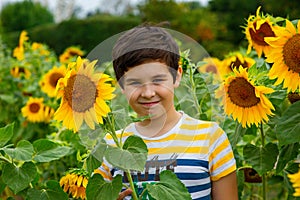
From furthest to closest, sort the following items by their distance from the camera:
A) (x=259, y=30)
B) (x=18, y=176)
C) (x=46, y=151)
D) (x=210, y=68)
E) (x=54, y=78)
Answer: (x=54, y=78) < (x=210, y=68) < (x=259, y=30) < (x=46, y=151) < (x=18, y=176)

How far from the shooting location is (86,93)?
4.36 feet

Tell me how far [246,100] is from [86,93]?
437 mm

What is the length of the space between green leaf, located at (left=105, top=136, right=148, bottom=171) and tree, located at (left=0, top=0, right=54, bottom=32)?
405 inches

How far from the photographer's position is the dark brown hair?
1463 millimetres

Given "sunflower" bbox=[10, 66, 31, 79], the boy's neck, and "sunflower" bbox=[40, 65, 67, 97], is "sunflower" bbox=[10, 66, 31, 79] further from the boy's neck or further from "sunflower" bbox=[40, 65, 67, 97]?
the boy's neck

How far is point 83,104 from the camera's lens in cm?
134

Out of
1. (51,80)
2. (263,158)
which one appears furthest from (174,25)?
(263,158)

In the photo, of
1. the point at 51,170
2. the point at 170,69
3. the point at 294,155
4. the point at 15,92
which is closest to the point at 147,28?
the point at 170,69

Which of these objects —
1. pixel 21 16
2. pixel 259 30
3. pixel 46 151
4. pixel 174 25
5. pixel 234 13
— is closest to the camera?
pixel 46 151

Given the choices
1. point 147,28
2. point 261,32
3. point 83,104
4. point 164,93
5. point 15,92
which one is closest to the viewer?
point 83,104

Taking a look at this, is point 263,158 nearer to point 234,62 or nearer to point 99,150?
point 99,150

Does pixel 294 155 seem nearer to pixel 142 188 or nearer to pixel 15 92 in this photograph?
pixel 142 188

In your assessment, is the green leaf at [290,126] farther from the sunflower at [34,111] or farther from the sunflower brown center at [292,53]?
the sunflower at [34,111]

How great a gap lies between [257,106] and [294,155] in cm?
16
